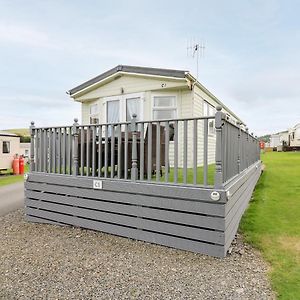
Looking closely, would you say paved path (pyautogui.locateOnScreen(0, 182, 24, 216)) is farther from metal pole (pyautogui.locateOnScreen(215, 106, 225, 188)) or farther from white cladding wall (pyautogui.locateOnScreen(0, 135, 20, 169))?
white cladding wall (pyautogui.locateOnScreen(0, 135, 20, 169))

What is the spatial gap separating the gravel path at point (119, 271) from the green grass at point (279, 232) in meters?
0.16

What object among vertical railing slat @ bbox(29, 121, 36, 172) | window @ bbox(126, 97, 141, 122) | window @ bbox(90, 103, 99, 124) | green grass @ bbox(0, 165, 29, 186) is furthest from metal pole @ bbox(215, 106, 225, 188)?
green grass @ bbox(0, 165, 29, 186)

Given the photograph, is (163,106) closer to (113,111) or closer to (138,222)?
(113,111)

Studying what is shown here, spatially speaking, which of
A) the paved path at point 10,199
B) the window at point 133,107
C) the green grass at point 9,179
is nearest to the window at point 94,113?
the window at point 133,107

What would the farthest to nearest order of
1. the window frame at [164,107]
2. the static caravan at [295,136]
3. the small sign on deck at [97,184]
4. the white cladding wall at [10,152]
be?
the static caravan at [295,136]
the white cladding wall at [10,152]
the window frame at [164,107]
the small sign on deck at [97,184]

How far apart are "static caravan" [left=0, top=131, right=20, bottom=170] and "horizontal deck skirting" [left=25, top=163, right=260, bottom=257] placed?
1020cm

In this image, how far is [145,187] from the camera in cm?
399

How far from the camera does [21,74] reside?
14031mm

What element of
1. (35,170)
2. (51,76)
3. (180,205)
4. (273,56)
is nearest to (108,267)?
(180,205)

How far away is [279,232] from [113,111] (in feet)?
24.7

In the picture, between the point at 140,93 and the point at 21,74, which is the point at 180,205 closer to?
the point at 140,93

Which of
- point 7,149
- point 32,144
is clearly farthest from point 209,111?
point 7,149

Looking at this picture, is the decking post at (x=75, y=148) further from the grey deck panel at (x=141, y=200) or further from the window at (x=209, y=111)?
the window at (x=209, y=111)

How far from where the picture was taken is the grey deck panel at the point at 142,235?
3.47 meters
